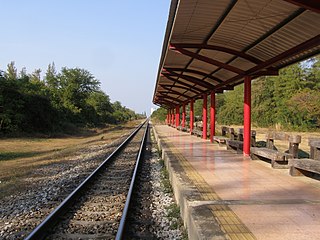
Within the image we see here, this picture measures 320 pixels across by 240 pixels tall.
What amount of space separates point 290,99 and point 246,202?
3487 centimetres

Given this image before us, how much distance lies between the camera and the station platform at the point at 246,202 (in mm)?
3930

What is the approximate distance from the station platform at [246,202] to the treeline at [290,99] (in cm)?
2822

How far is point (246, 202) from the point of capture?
5160 mm

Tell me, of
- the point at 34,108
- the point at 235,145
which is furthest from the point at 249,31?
the point at 34,108

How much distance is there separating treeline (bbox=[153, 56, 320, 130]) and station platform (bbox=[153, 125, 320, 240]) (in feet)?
92.6

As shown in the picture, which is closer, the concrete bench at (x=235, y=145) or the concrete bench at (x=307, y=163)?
the concrete bench at (x=307, y=163)

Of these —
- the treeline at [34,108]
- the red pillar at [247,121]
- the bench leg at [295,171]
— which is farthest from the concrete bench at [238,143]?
the treeline at [34,108]

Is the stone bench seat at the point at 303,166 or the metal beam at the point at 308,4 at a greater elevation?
the metal beam at the point at 308,4

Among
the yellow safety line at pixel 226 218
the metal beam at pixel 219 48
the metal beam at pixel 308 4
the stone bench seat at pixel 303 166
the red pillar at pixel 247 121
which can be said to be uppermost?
the metal beam at pixel 219 48

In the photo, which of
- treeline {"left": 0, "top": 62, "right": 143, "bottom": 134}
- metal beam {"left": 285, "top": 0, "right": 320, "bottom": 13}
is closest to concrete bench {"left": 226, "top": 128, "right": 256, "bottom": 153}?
metal beam {"left": 285, "top": 0, "right": 320, "bottom": 13}

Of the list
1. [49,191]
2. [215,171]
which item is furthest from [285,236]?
[49,191]

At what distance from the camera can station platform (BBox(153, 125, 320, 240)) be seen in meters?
3.93

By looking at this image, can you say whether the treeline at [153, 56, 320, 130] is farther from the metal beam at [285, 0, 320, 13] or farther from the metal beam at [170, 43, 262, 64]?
the metal beam at [285, 0, 320, 13]

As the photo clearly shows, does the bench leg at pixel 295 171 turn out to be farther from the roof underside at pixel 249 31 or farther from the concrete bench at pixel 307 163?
the roof underside at pixel 249 31
